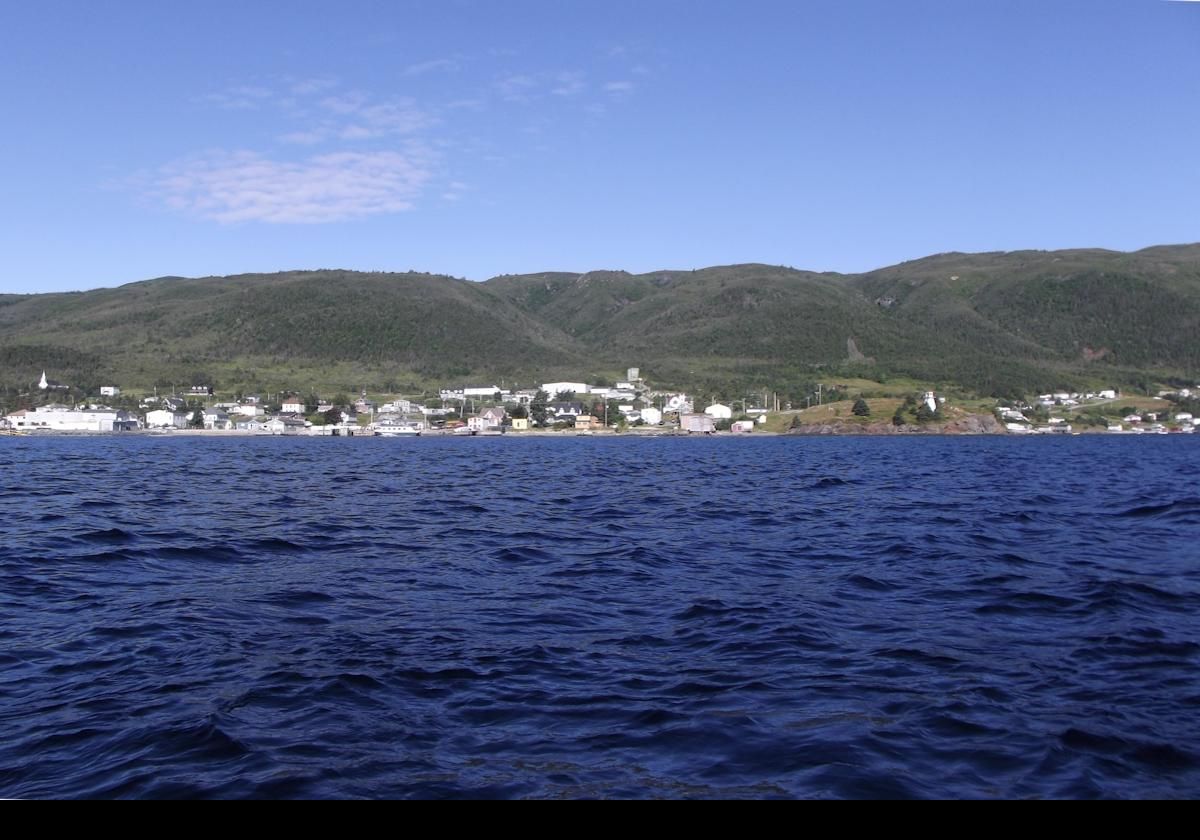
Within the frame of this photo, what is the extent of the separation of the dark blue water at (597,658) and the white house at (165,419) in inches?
5301

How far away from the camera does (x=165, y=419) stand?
14738 centimetres

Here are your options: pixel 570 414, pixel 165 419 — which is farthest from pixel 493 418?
pixel 165 419

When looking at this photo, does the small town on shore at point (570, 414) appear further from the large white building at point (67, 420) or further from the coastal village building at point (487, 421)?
the coastal village building at point (487, 421)

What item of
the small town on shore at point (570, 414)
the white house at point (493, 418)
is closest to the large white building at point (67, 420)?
the small town on shore at point (570, 414)

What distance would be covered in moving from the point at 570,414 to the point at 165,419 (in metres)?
67.1

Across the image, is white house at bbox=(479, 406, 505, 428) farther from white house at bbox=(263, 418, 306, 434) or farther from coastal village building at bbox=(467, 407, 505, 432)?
white house at bbox=(263, 418, 306, 434)

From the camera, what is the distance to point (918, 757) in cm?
715

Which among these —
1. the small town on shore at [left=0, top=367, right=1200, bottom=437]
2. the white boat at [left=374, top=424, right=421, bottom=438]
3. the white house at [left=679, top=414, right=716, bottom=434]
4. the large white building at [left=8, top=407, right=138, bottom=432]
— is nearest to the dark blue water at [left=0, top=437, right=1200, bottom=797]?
the white boat at [left=374, top=424, right=421, bottom=438]

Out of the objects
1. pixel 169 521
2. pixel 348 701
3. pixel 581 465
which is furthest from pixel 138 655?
pixel 581 465

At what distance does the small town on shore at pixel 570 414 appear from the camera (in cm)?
14825

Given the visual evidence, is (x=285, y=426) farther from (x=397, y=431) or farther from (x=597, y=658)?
(x=597, y=658)

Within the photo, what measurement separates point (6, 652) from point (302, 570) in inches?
230
